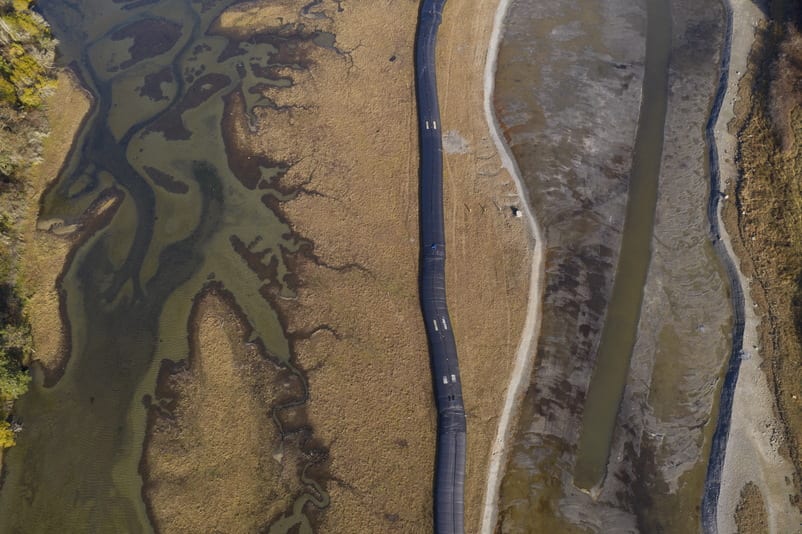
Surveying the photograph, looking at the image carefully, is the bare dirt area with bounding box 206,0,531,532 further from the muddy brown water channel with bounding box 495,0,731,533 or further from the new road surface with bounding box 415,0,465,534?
the muddy brown water channel with bounding box 495,0,731,533

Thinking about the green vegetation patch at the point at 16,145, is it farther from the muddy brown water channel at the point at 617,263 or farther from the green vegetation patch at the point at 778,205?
the green vegetation patch at the point at 778,205

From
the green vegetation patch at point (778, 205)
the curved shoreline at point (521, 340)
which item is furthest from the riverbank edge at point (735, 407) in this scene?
the curved shoreline at point (521, 340)

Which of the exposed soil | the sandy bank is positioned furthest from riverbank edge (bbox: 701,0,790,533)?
the exposed soil

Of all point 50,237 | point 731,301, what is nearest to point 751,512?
point 731,301

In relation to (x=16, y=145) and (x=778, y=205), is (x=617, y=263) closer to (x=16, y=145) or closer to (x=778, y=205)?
(x=778, y=205)

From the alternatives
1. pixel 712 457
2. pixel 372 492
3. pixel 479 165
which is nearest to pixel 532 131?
pixel 479 165
